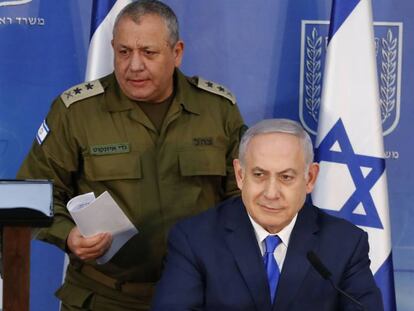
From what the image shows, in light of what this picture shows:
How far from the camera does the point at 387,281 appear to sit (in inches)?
136

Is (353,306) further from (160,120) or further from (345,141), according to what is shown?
(345,141)

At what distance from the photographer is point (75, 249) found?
8.96ft

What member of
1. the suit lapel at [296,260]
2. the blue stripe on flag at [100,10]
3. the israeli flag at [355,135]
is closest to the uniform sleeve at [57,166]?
the blue stripe on flag at [100,10]

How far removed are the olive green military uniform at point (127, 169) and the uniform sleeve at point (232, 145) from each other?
0.02 m

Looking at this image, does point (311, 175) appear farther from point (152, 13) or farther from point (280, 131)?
point (152, 13)

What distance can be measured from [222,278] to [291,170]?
33cm

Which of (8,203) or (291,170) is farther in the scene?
(291,170)

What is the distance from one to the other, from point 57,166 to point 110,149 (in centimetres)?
17

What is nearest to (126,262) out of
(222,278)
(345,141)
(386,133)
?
(222,278)

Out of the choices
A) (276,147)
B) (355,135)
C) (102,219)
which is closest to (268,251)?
(276,147)

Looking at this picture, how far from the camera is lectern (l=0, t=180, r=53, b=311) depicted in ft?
5.90

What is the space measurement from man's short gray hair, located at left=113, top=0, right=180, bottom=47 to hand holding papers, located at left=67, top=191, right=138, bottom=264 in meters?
0.57

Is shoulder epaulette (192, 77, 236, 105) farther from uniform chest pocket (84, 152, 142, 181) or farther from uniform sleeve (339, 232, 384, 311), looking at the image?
uniform sleeve (339, 232, 384, 311)

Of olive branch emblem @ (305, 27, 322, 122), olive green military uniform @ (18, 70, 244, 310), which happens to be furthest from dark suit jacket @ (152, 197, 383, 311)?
olive branch emblem @ (305, 27, 322, 122)
